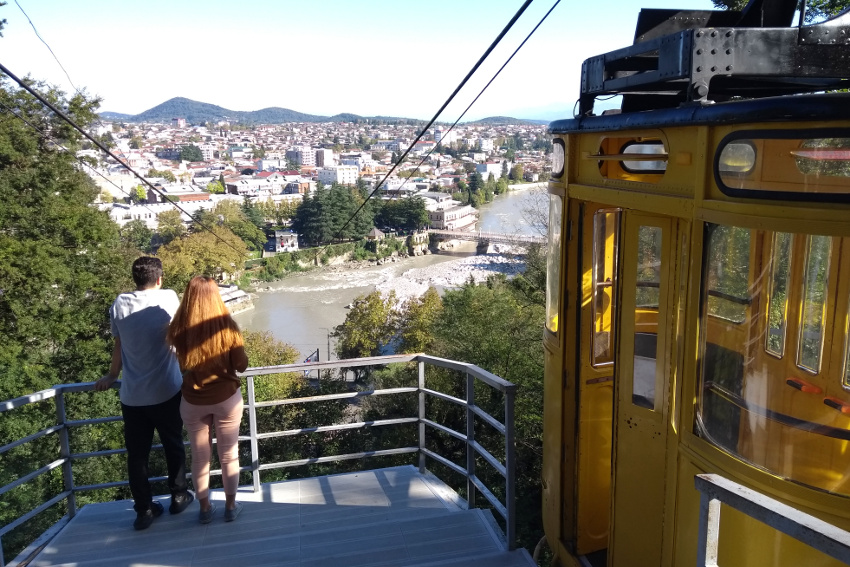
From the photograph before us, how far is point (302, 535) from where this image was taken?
11.7 ft

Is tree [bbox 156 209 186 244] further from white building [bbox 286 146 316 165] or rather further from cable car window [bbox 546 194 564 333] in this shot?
white building [bbox 286 146 316 165]

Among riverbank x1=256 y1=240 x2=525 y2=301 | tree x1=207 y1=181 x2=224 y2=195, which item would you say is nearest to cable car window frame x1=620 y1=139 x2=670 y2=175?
riverbank x1=256 y1=240 x2=525 y2=301

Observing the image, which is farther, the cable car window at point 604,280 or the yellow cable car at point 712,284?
the cable car window at point 604,280

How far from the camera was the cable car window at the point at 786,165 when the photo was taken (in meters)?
1.87

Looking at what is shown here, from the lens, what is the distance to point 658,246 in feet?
8.46

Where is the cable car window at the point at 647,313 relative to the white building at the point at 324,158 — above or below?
below

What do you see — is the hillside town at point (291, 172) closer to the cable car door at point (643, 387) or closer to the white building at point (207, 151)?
the white building at point (207, 151)

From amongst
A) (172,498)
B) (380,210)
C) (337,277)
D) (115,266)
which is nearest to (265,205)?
(380,210)

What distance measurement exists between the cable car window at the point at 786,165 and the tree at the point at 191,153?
17565 centimetres

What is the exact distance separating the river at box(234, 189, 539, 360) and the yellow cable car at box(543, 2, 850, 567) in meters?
39.3

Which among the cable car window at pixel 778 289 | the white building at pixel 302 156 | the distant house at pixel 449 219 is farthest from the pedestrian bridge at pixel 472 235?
the white building at pixel 302 156

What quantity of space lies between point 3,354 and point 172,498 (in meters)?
Answer: 19.1

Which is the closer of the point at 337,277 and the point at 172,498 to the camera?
the point at 172,498

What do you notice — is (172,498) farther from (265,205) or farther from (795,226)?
(265,205)
